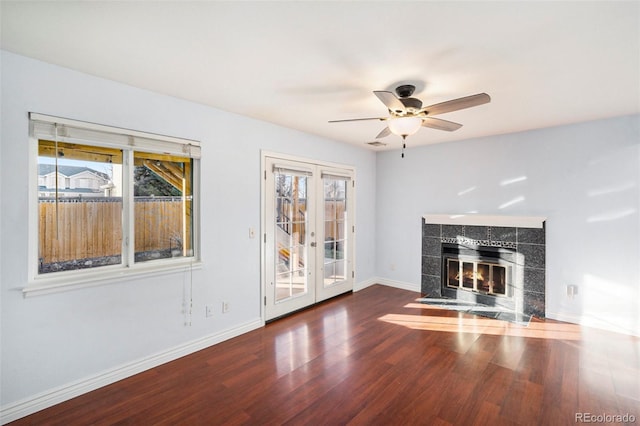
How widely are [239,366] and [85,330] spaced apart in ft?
Answer: 4.15

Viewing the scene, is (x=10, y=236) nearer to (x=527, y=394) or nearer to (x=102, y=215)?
(x=102, y=215)

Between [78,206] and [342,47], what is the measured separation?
2.36m

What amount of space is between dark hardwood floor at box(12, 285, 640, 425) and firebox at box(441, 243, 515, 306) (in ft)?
2.57

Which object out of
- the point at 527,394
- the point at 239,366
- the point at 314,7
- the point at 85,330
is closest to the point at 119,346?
the point at 85,330

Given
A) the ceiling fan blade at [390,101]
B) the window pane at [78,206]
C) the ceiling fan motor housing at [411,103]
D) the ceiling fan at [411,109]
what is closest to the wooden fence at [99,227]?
the window pane at [78,206]

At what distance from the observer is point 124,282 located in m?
2.56

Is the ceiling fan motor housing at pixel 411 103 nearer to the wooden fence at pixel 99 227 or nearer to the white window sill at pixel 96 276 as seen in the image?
the wooden fence at pixel 99 227

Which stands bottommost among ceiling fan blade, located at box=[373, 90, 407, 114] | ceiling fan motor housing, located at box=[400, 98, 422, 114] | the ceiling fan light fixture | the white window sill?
the white window sill

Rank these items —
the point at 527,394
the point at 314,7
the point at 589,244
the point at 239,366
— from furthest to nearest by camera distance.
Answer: the point at 589,244 → the point at 239,366 → the point at 527,394 → the point at 314,7

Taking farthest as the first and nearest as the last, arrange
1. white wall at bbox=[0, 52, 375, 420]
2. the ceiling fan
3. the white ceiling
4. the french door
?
1. the french door
2. the ceiling fan
3. white wall at bbox=[0, 52, 375, 420]
4. the white ceiling

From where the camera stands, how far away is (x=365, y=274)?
17.8 ft

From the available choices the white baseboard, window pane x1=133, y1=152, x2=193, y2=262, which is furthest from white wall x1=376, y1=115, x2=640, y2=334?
the white baseboard

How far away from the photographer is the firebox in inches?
168

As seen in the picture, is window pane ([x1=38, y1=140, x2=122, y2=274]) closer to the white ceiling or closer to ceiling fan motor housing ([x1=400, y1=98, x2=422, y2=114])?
the white ceiling
